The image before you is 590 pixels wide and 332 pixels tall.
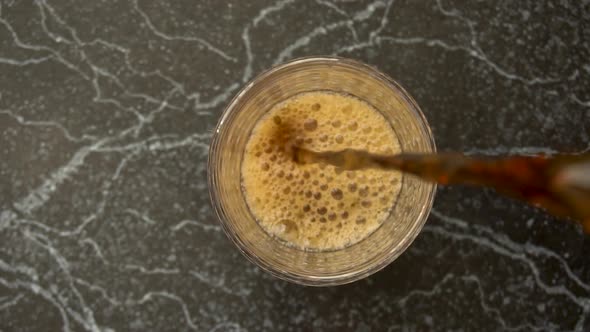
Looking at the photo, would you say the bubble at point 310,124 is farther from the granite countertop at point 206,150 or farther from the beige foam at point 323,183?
the granite countertop at point 206,150

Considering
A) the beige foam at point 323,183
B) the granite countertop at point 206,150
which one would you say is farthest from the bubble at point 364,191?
the granite countertop at point 206,150

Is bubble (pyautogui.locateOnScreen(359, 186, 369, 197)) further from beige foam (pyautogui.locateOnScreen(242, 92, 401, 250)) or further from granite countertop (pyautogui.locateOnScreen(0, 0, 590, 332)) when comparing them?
granite countertop (pyautogui.locateOnScreen(0, 0, 590, 332))

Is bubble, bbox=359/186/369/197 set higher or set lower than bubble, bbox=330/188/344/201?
higher

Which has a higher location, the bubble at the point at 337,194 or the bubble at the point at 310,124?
the bubble at the point at 310,124

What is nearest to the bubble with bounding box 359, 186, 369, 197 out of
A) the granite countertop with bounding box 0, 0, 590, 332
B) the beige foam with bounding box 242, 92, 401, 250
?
the beige foam with bounding box 242, 92, 401, 250

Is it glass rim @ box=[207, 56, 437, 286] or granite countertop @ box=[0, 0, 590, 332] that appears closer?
glass rim @ box=[207, 56, 437, 286]

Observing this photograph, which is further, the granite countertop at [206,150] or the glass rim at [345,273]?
the granite countertop at [206,150]
